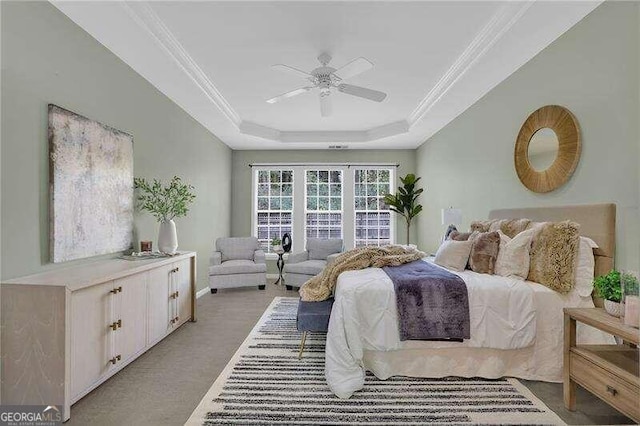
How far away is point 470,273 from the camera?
9.27ft

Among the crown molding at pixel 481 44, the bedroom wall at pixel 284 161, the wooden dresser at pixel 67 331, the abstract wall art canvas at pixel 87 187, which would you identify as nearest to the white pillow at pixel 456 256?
the crown molding at pixel 481 44

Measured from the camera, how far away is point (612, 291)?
6.21 ft

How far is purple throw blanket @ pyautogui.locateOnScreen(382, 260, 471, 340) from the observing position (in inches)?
94.7

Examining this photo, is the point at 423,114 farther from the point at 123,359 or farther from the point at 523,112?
the point at 123,359

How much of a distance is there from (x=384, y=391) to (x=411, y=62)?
3042 mm

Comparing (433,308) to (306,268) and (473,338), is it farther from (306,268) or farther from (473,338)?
(306,268)

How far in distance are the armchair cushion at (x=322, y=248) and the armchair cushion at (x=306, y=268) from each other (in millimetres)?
314

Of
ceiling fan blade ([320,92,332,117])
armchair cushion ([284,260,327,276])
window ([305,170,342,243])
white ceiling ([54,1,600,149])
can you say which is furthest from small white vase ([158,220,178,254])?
window ([305,170,342,243])

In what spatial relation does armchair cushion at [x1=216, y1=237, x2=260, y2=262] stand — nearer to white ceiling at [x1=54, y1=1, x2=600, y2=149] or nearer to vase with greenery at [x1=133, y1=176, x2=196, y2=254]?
vase with greenery at [x1=133, y1=176, x2=196, y2=254]

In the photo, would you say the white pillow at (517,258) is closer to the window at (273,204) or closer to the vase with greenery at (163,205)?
the vase with greenery at (163,205)

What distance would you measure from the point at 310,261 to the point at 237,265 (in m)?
1.23

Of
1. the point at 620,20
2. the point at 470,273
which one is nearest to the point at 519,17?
the point at 620,20

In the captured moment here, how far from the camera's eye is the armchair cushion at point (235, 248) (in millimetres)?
5668

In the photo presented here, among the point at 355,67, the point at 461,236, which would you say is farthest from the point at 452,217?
the point at 355,67
